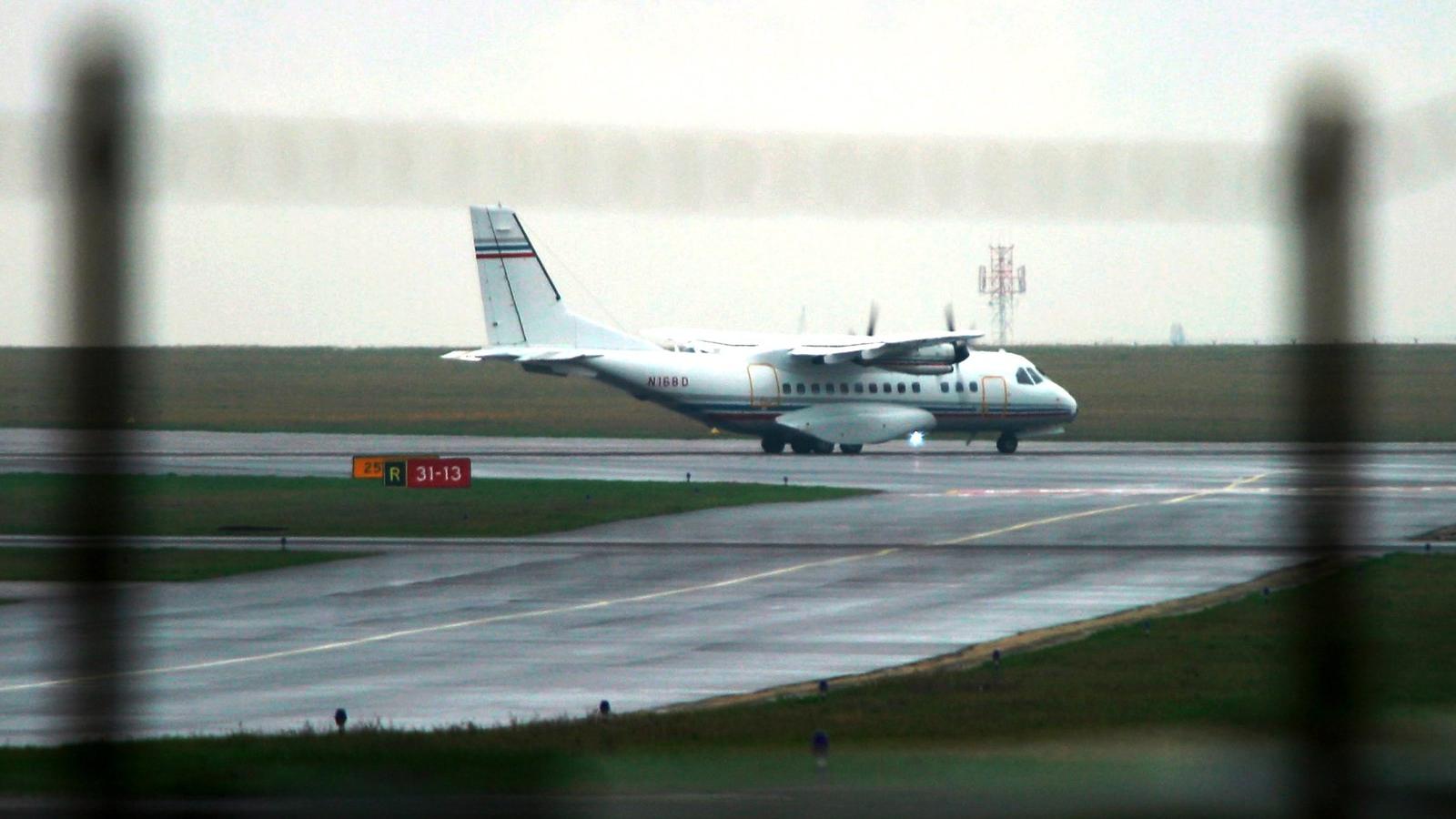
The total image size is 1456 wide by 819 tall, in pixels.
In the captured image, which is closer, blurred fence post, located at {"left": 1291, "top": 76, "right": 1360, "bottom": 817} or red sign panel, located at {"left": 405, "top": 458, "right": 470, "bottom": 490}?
blurred fence post, located at {"left": 1291, "top": 76, "right": 1360, "bottom": 817}

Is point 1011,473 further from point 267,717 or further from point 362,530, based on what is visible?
point 267,717

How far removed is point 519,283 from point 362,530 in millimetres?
20252

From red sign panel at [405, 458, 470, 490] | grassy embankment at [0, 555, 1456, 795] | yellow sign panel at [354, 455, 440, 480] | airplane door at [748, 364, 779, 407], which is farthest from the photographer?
airplane door at [748, 364, 779, 407]

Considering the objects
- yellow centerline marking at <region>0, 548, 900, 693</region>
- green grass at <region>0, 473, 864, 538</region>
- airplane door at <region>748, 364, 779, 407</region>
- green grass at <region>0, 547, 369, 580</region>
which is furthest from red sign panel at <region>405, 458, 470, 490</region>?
airplane door at <region>748, 364, 779, 407</region>

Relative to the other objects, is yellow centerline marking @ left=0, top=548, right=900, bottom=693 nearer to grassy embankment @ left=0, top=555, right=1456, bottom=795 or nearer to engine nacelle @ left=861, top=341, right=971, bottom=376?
grassy embankment @ left=0, top=555, right=1456, bottom=795

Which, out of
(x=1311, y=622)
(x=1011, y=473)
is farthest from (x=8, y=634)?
(x=1011, y=473)

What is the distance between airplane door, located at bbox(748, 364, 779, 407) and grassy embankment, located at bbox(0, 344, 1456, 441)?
15204 mm

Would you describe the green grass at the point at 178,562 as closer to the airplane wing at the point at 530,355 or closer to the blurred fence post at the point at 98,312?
the blurred fence post at the point at 98,312

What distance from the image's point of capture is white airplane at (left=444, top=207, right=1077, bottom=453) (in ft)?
170

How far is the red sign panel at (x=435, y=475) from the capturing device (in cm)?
3981

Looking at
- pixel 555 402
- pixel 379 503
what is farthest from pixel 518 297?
pixel 555 402

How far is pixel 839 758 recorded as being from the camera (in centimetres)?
1080

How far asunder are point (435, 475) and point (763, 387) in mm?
15257

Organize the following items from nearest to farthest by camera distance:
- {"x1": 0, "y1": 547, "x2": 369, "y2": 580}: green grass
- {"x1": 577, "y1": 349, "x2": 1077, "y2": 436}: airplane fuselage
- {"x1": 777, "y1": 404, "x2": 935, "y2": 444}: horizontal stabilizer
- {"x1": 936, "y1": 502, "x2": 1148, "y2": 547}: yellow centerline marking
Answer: {"x1": 0, "y1": 547, "x2": 369, "y2": 580}: green grass, {"x1": 936, "y1": 502, "x2": 1148, "y2": 547}: yellow centerline marking, {"x1": 577, "y1": 349, "x2": 1077, "y2": 436}: airplane fuselage, {"x1": 777, "y1": 404, "x2": 935, "y2": 444}: horizontal stabilizer
